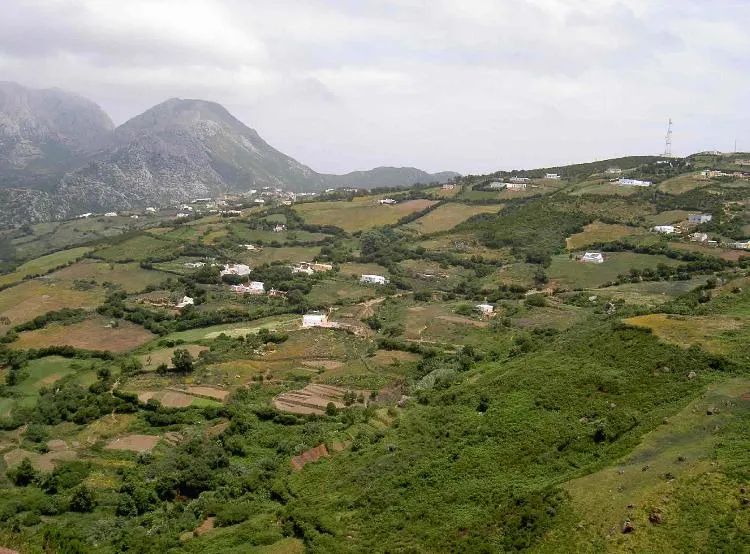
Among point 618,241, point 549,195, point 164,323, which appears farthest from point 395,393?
point 549,195

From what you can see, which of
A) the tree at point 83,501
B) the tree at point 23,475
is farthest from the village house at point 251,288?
the tree at point 83,501

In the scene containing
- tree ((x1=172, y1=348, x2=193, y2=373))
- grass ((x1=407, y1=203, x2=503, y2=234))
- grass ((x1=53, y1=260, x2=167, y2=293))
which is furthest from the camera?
grass ((x1=407, y1=203, x2=503, y2=234))

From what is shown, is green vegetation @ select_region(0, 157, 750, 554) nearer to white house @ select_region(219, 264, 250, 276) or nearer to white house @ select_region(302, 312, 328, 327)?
white house @ select_region(302, 312, 328, 327)

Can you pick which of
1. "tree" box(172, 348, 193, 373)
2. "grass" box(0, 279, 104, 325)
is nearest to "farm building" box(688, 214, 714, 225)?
"tree" box(172, 348, 193, 373)

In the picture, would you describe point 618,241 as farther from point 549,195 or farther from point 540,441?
point 540,441

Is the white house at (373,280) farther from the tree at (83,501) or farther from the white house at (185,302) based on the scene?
the tree at (83,501)

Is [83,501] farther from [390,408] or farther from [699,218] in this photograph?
[699,218]
